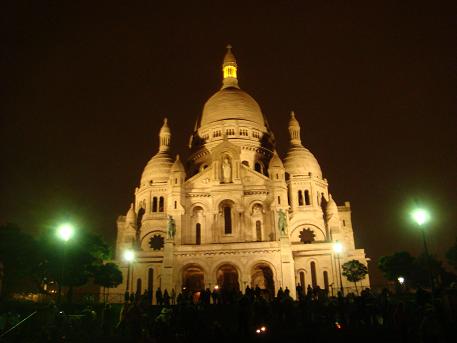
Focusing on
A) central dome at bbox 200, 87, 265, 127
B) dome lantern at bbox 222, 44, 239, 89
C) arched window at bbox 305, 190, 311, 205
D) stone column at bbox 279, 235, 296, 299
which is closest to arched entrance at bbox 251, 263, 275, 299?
stone column at bbox 279, 235, 296, 299

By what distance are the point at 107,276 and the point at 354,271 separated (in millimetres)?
25360

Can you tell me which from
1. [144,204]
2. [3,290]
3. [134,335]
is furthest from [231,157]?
[134,335]

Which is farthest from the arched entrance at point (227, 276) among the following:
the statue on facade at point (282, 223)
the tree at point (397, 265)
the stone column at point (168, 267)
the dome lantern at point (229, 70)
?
the dome lantern at point (229, 70)

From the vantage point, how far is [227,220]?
55.3 m

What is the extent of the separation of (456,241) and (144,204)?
40200mm

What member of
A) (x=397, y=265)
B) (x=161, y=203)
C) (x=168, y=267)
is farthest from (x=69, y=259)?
(x=397, y=265)

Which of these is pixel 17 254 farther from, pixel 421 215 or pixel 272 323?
pixel 421 215

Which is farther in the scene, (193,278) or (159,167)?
(159,167)

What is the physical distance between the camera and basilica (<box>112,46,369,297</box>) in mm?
49125

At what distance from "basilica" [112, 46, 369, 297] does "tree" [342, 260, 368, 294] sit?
77.1 inches

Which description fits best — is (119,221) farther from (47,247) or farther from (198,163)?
(47,247)

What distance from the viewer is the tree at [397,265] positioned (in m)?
62.3

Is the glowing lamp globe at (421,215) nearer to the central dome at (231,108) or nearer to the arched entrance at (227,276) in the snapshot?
the arched entrance at (227,276)

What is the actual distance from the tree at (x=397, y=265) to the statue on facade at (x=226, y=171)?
76.0 feet
